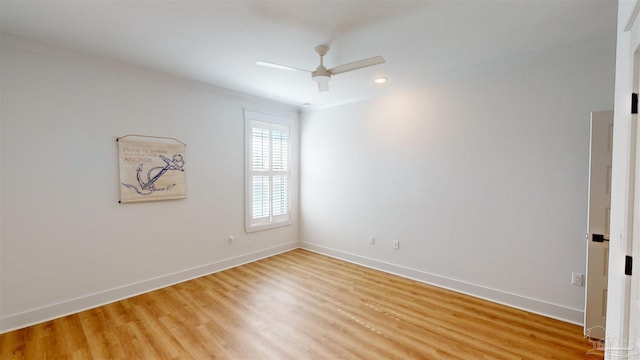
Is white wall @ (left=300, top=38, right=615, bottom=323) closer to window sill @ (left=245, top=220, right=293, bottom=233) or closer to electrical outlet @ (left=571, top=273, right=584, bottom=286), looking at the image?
electrical outlet @ (left=571, top=273, right=584, bottom=286)

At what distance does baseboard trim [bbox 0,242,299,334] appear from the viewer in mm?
2574

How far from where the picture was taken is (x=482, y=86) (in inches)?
125

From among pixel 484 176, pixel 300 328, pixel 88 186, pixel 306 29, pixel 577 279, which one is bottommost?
pixel 300 328

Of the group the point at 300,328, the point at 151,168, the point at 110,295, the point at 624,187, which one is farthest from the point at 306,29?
the point at 110,295

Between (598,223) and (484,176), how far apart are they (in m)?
1.03

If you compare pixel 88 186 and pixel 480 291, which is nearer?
pixel 88 186

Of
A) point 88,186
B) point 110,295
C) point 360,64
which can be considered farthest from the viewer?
point 110,295

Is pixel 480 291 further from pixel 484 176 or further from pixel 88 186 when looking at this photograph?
pixel 88 186

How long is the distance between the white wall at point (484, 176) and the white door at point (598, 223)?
279 mm

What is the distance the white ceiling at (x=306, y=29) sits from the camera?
2.04 meters

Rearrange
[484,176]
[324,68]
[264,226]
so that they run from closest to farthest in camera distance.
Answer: [324,68] < [484,176] < [264,226]

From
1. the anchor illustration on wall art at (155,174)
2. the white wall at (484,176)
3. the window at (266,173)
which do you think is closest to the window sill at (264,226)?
the window at (266,173)

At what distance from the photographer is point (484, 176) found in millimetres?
3184

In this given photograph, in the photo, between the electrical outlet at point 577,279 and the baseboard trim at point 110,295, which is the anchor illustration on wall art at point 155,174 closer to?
the baseboard trim at point 110,295
